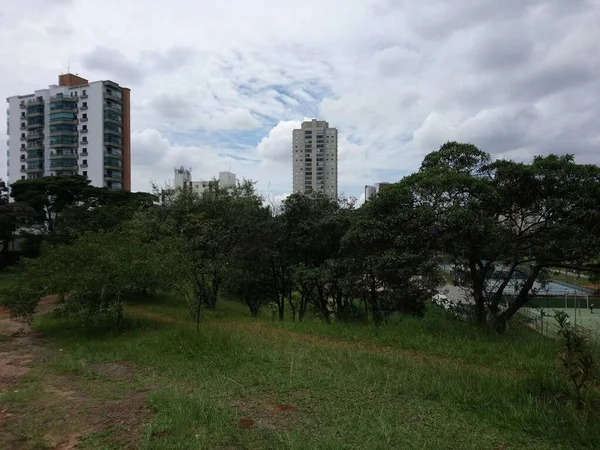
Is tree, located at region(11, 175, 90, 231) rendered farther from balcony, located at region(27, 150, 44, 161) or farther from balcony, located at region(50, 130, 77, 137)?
balcony, located at region(27, 150, 44, 161)

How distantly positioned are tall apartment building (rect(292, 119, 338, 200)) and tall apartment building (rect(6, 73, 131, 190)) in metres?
32.0

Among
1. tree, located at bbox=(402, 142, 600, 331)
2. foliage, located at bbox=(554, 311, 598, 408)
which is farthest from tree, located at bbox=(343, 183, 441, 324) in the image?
foliage, located at bbox=(554, 311, 598, 408)

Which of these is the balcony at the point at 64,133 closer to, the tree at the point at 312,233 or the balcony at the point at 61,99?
the balcony at the point at 61,99

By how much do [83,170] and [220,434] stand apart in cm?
6611

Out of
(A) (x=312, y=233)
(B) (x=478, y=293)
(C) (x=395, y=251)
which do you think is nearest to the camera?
Answer: (C) (x=395, y=251)

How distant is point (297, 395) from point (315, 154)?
3950 centimetres

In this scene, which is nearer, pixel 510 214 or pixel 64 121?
pixel 510 214

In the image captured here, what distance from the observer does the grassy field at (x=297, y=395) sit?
3917 mm

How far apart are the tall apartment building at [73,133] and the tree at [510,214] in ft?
199

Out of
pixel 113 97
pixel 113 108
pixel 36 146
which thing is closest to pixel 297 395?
pixel 113 108

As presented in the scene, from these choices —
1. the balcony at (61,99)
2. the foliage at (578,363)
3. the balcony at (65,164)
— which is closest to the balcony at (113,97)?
the balcony at (61,99)

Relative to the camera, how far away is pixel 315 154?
43594 mm

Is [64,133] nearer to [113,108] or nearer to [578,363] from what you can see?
[113,108]

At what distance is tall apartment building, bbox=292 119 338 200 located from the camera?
42.1 m
